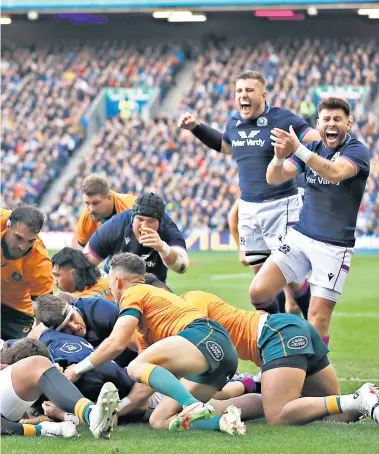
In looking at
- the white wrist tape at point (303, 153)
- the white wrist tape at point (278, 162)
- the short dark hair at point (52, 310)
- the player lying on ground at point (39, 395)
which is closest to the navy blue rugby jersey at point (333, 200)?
the white wrist tape at point (278, 162)

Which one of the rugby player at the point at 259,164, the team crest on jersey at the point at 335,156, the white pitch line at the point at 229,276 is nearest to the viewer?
the team crest on jersey at the point at 335,156

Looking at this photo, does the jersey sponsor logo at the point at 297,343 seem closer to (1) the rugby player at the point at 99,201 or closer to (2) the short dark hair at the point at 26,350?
(2) the short dark hair at the point at 26,350

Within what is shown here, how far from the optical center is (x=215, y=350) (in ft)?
20.3

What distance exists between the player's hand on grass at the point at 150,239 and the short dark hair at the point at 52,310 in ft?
3.88

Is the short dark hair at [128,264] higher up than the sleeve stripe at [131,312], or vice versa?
the short dark hair at [128,264]

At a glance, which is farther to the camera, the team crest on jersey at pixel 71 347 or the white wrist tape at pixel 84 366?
the team crest on jersey at pixel 71 347

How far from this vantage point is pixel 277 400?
20.6ft

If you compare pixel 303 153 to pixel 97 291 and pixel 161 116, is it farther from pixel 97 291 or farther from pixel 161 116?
pixel 161 116

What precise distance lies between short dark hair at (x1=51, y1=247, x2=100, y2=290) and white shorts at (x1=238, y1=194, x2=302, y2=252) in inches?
68.0

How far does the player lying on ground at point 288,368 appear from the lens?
6.08m

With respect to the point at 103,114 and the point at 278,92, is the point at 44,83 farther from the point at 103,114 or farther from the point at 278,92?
the point at 278,92

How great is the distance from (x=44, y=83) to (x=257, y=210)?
27709 millimetres

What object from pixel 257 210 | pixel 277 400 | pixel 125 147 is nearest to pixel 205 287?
pixel 257 210

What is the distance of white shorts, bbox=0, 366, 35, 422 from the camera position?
598 cm
